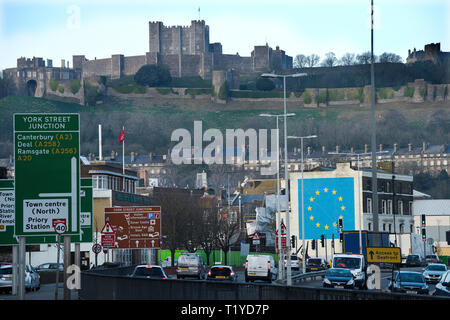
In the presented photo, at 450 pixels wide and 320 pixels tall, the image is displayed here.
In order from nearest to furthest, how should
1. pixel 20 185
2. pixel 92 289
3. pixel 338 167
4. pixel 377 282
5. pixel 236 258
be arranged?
pixel 20 185 → pixel 377 282 → pixel 92 289 → pixel 236 258 → pixel 338 167

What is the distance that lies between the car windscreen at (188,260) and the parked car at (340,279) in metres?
13.4

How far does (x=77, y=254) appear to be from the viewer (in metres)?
41.6

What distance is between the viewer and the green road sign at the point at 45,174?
33375 millimetres

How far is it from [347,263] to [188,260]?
451 inches

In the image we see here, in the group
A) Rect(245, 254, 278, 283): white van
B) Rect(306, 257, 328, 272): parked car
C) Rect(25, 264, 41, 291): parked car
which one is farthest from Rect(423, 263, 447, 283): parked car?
Rect(25, 264, 41, 291): parked car

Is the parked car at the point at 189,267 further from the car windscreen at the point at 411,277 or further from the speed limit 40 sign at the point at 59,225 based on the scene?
the speed limit 40 sign at the point at 59,225

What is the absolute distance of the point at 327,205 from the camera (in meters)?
129

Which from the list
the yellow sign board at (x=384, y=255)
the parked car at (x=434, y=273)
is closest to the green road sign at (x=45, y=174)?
the yellow sign board at (x=384, y=255)

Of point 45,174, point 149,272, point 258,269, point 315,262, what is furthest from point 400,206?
point 45,174

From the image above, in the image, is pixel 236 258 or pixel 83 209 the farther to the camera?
pixel 236 258

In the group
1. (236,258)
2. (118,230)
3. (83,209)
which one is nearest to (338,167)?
(236,258)
